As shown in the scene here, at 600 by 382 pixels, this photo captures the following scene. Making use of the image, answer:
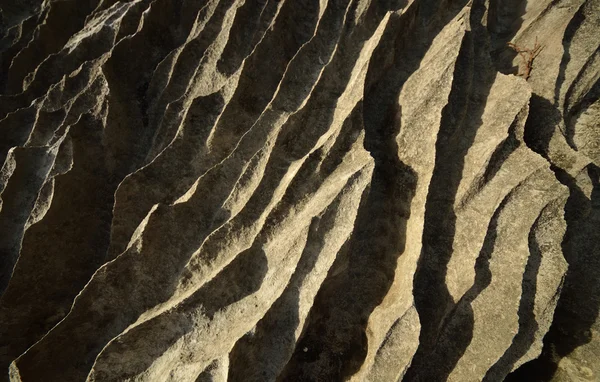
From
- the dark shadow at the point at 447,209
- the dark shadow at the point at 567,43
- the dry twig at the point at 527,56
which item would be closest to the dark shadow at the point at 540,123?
the dark shadow at the point at 567,43

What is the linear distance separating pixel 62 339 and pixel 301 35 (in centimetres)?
832

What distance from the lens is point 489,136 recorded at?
7.02m

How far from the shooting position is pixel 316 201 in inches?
247

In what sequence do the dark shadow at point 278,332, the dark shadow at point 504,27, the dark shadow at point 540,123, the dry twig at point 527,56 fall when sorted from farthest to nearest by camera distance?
the dark shadow at point 504,27 → the dry twig at point 527,56 → the dark shadow at point 540,123 → the dark shadow at point 278,332

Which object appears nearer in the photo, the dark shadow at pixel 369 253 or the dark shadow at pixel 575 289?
the dark shadow at pixel 369 253

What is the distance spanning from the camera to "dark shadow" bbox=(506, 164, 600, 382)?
6.79 metres

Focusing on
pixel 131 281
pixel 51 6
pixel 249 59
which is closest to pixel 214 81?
pixel 249 59

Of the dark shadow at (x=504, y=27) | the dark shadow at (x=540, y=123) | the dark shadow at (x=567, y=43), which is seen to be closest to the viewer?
the dark shadow at (x=540, y=123)

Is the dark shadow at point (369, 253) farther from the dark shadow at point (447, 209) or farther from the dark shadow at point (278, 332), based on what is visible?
the dark shadow at point (447, 209)

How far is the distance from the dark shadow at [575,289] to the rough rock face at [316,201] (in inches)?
1.5

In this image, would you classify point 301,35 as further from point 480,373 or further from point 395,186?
point 480,373

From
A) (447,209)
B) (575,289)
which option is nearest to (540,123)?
(447,209)

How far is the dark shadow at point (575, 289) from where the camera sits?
6789 millimetres

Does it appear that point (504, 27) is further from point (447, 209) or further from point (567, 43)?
point (447, 209)
